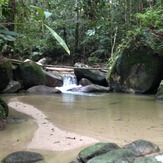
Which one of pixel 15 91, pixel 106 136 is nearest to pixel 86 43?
pixel 15 91

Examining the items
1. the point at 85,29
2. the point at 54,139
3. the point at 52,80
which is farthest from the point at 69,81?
the point at 54,139

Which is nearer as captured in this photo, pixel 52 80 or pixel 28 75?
pixel 28 75

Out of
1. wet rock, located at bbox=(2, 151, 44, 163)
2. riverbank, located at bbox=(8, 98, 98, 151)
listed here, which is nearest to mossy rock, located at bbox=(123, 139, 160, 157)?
riverbank, located at bbox=(8, 98, 98, 151)

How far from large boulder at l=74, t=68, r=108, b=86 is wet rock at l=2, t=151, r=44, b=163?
31.0 feet

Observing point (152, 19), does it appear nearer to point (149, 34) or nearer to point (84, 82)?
point (149, 34)

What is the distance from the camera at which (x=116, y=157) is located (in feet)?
11.0

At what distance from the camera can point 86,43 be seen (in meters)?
20.5

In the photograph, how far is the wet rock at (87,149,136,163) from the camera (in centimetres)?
330

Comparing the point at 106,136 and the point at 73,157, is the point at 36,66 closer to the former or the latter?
the point at 106,136

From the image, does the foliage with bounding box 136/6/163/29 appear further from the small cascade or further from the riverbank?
the riverbank

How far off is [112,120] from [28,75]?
21.1 feet

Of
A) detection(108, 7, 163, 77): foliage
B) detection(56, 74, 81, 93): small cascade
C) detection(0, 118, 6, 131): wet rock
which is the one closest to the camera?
detection(0, 118, 6, 131): wet rock

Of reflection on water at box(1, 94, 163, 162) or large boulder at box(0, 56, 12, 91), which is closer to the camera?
reflection on water at box(1, 94, 163, 162)

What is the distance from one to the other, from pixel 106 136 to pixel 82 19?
14407 mm
